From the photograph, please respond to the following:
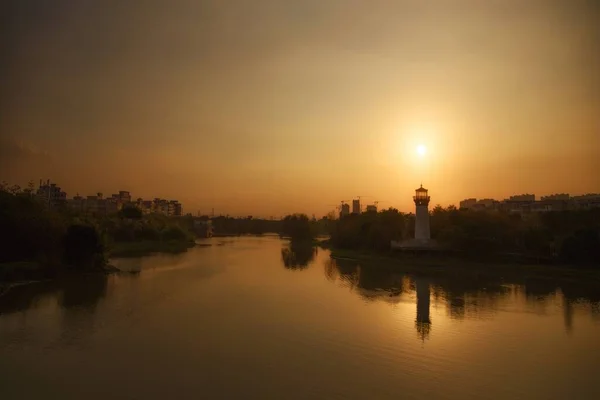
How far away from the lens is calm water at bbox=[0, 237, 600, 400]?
1025 centimetres

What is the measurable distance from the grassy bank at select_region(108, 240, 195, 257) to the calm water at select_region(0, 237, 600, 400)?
23591 millimetres

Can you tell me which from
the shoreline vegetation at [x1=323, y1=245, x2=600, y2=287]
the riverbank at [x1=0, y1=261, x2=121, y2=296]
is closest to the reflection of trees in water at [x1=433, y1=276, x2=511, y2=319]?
the shoreline vegetation at [x1=323, y1=245, x2=600, y2=287]

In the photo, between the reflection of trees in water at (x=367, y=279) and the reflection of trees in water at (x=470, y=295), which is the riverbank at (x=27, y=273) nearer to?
the reflection of trees in water at (x=367, y=279)

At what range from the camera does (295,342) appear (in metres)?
13.8

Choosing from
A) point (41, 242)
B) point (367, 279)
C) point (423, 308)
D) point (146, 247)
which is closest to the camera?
point (423, 308)

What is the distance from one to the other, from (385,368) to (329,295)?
11.4 meters

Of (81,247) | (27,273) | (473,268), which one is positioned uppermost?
(81,247)

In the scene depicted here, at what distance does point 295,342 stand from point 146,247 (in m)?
44.4

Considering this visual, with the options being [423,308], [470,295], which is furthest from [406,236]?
[423,308]

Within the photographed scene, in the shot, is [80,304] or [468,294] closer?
[80,304]

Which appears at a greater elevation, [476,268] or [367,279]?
[476,268]

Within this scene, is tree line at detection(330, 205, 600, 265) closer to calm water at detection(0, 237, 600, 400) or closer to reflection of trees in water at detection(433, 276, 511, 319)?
reflection of trees in water at detection(433, 276, 511, 319)

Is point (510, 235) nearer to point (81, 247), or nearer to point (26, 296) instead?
point (81, 247)

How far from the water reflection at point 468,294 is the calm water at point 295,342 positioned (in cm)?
15
